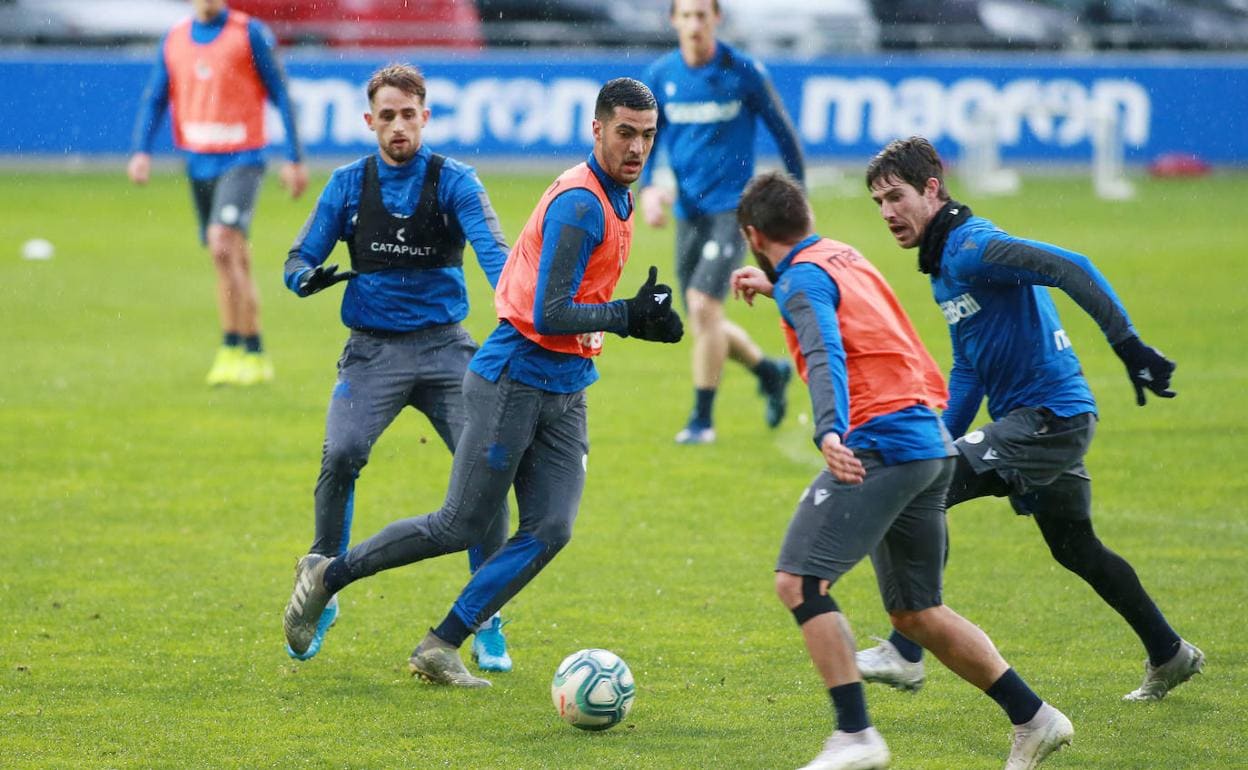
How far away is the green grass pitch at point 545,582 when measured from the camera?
578cm

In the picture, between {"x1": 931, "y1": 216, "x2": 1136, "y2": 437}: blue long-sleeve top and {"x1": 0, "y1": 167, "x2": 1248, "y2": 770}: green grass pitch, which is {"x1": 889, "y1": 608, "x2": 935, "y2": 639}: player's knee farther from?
{"x1": 931, "y1": 216, "x2": 1136, "y2": 437}: blue long-sleeve top

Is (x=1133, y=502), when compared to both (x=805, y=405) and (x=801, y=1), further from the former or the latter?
(x=801, y=1)

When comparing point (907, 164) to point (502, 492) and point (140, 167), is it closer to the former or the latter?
point (502, 492)

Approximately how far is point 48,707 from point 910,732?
291cm

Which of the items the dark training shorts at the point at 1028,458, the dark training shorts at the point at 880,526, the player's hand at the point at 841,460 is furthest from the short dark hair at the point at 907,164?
the player's hand at the point at 841,460

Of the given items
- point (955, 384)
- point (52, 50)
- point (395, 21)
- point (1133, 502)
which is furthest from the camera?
point (395, 21)

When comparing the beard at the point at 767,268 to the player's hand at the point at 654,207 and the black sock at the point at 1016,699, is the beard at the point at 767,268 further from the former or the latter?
the player's hand at the point at 654,207

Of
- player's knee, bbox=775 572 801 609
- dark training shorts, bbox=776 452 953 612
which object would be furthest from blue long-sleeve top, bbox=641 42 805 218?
player's knee, bbox=775 572 801 609

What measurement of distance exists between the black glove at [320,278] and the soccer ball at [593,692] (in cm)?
161

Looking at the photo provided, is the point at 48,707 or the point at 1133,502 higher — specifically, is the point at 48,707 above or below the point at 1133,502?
above

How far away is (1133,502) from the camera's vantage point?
9180mm

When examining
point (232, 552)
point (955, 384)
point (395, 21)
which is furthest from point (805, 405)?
point (395, 21)

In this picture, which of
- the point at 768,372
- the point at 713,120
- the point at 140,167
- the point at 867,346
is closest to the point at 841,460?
the point at 867,346

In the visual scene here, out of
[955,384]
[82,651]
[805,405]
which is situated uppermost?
[955,384]
